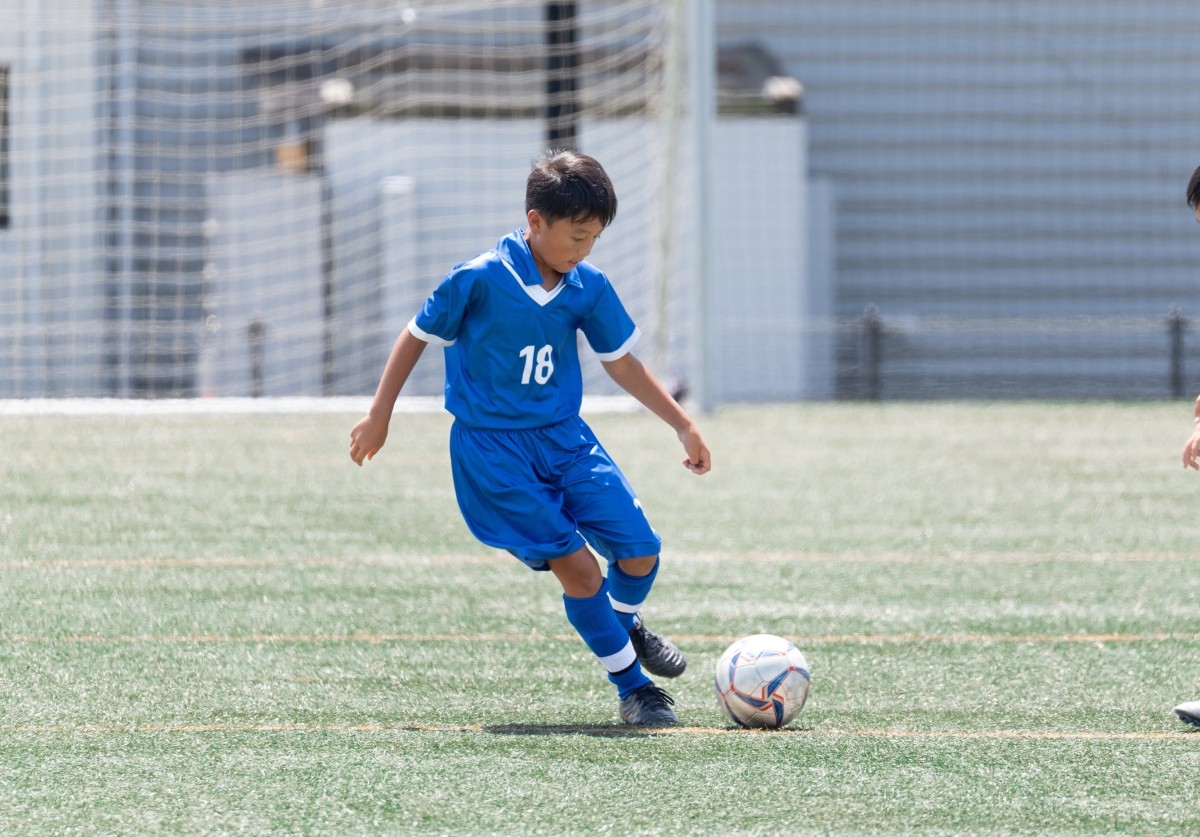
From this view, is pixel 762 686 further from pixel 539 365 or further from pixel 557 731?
pixel 539 365

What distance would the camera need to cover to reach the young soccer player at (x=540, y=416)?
162 inches

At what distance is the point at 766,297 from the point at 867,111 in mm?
2802

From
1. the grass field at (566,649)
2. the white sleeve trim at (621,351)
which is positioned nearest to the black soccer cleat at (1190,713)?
the grass field at (566,649)

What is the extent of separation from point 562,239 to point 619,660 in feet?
3.42

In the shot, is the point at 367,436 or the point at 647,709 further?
the point at 367,436

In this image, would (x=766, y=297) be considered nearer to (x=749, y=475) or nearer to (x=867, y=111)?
(x=867, y=111)

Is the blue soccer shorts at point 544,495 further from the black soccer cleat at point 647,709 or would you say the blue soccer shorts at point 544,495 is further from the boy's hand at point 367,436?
the black soccer cleat at point 647,709

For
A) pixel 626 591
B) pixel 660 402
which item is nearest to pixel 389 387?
pixel 660 402

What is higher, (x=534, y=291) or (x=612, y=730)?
(x=534, y=291)

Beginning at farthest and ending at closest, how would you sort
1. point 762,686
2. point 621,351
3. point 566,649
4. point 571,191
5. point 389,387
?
point 566,649 → point 621,351 → point 389,387 → point 571,191 → point 762,686

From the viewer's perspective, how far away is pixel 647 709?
4059 mm

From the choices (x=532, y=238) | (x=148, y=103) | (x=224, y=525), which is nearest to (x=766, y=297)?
(x=148, y=103)

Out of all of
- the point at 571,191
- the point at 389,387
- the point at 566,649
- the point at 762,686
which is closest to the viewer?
the point at 762,686

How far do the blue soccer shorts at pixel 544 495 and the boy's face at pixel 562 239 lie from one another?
41 cm
